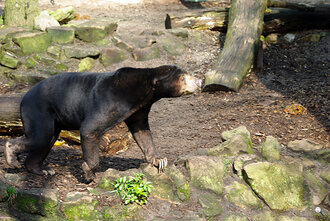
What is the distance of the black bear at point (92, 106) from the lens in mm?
4109

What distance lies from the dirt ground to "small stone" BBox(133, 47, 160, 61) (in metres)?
0.18

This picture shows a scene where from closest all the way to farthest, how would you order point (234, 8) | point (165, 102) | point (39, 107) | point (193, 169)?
1. point (39, 107)
2. point (193, 169)
3. point (165, 102)
4. point (234, 8)

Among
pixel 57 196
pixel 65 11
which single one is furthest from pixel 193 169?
pixel 65 11

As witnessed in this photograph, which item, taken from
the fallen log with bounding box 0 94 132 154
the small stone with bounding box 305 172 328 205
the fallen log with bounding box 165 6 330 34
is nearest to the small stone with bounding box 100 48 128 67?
the fallen log with bounding box 165 6 330 34

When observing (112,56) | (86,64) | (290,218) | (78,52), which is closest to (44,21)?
(78,52)

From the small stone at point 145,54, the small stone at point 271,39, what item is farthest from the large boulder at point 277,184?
the small stone at point 271,39

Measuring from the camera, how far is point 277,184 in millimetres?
4785

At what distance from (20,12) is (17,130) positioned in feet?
14.8

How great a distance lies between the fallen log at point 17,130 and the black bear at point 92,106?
1532 millimetres

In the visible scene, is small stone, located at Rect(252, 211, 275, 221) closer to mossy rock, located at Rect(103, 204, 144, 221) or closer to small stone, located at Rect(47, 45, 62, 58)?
mossy rock, located at Rect(103, 204, 144, 221)

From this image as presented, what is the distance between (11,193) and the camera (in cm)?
390

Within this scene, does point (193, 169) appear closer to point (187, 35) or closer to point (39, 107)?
point (39, 107)

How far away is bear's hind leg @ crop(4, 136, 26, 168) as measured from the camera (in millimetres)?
4445

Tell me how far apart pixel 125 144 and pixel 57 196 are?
2269 millimetres
